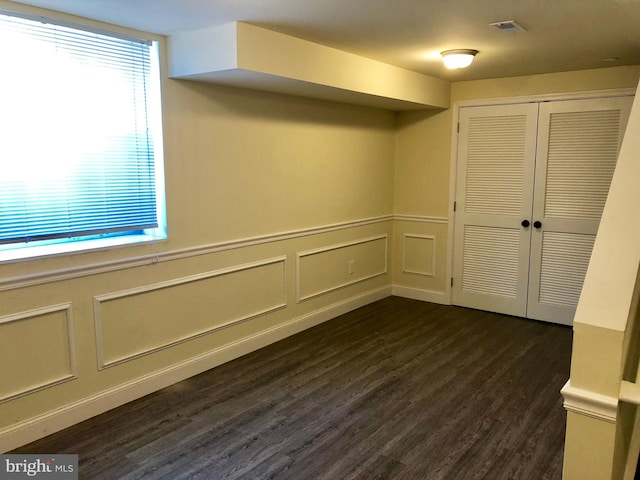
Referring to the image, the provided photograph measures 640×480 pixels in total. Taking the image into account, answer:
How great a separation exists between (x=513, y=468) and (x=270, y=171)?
2.73 meters

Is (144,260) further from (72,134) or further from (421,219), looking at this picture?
(421,219)

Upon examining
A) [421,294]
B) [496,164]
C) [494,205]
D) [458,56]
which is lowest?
[421,294]

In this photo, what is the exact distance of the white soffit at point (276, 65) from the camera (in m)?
3.04

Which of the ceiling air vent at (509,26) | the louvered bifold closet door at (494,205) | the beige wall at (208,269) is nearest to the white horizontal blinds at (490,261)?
the louvered bifold closet door at (494,205)

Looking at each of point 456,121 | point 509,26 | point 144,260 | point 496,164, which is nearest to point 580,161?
point 496,164

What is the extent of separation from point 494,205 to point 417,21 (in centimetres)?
264

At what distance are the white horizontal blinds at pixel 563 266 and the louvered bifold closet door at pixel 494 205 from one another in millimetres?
183

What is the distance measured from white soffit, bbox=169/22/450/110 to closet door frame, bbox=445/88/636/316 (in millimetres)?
1071

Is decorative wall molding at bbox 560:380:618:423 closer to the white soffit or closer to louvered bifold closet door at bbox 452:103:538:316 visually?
the white soffit

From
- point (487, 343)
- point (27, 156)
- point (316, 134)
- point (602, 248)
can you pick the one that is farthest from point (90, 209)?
point (487, 343)

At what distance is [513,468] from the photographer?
8.50 ft

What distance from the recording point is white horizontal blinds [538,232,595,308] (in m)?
4.68

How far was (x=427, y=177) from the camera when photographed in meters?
5.50

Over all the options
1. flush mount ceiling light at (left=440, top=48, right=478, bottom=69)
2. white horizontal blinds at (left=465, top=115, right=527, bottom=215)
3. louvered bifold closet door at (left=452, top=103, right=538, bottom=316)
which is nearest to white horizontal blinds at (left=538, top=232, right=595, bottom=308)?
louvered bifold closet door at (left=452, top=103, right=538, bottom=316)
